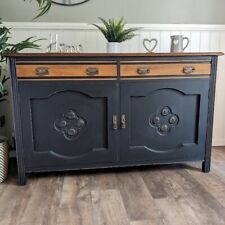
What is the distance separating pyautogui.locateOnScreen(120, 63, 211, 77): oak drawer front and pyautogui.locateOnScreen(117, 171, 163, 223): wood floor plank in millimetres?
719

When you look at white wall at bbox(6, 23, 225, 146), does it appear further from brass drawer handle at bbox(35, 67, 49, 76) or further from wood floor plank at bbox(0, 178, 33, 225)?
wood floor plank at bbox(0, 178, 33, 225)

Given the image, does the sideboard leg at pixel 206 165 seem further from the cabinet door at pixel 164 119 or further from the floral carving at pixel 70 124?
the floral carving at pixel 70 124

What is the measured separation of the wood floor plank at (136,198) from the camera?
1.40 m

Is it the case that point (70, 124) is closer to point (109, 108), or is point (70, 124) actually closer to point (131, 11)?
point (109, 108)

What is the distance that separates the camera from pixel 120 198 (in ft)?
5.18

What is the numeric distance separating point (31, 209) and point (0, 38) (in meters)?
1.06

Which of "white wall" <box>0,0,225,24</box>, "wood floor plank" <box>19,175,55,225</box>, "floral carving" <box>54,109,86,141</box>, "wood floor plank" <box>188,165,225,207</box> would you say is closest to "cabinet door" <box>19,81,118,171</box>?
"floral carving" <box>54,109,86,141</box>

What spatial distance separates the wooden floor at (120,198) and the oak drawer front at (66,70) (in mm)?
727

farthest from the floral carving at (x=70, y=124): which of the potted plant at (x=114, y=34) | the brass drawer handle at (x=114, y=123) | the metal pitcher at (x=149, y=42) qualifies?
the metal pitcher at (x=149, y=42)

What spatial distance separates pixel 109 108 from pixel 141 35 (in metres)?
0.84

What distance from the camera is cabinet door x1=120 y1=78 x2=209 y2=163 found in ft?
5.84

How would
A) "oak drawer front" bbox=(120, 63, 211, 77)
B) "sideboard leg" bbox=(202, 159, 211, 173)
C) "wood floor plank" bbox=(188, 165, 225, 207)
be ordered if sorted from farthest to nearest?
"sideboard leg" bbox=(202, 159, 211, 173)
"oak drawer front" bbox=(120, 63, 211, 77)
"wood floor plank" bbox=(188, 165, 225, 207)

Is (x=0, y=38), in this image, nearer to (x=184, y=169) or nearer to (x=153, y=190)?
(x=153, y=190)

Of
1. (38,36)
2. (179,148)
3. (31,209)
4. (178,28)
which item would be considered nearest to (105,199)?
(31,209)
